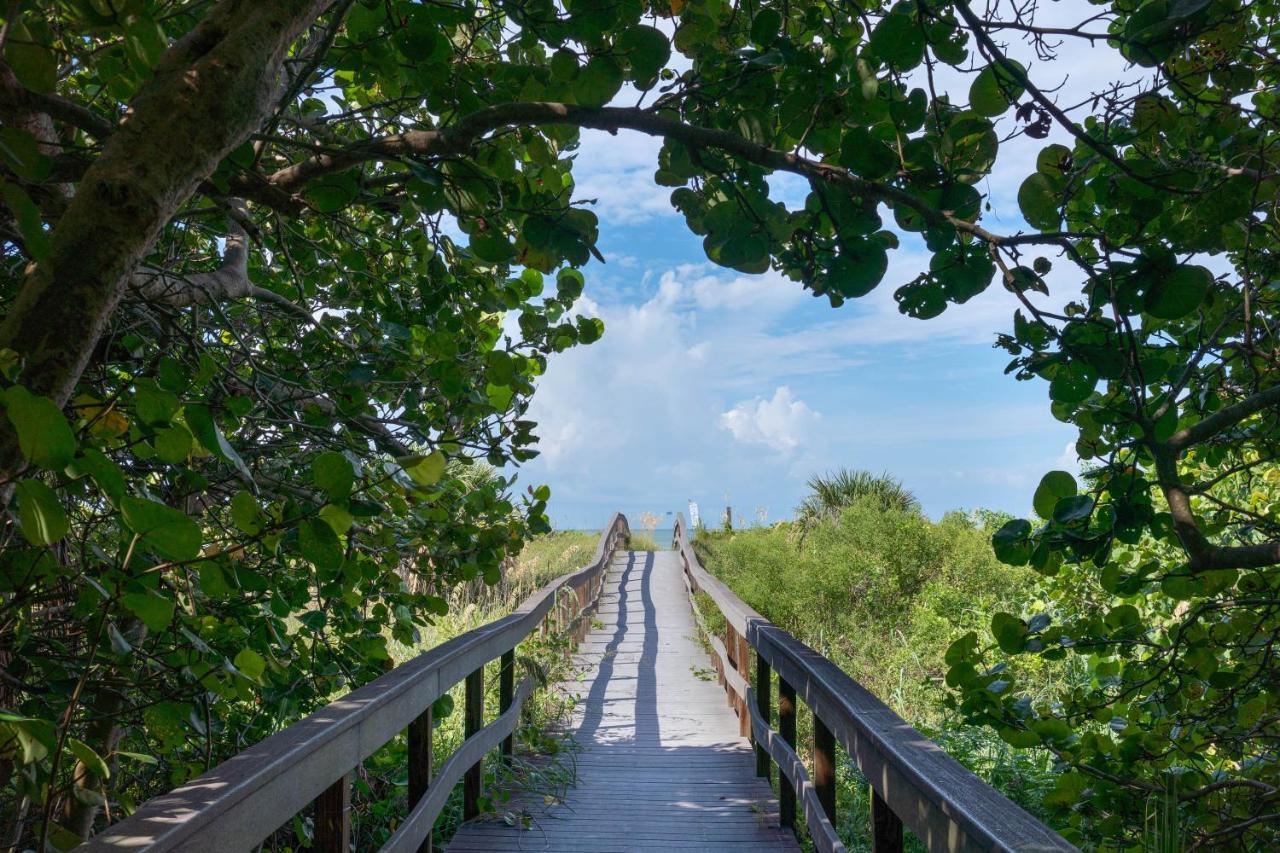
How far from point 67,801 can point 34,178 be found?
78.1 inches

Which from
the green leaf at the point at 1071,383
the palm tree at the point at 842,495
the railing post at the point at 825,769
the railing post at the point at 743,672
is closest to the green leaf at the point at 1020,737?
the railing post at the point at 825,769

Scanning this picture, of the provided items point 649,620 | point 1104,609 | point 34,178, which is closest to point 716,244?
point 34,178

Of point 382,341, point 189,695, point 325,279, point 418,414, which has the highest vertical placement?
point 325,279

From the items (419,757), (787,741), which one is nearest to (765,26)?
(419,757)

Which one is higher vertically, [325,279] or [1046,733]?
[325,279]

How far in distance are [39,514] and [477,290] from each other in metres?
2.18

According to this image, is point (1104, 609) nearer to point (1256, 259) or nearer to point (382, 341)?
point (1256, 259)

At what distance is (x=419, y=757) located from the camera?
3133 millimetres

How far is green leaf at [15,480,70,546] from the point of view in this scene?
2.95 ft

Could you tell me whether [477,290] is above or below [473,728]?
above

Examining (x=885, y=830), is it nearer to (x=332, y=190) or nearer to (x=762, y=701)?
(x=332, y=190)

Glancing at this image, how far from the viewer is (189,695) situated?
190 cm

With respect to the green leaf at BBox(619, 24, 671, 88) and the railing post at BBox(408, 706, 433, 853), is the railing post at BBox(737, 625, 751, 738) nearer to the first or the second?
the railing post at BBox(408, 706, 433, 853)

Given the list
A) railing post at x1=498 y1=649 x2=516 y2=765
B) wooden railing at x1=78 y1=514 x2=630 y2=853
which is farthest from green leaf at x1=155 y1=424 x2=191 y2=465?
railing post at x1=498 y1=649 x2=516 y2=765
